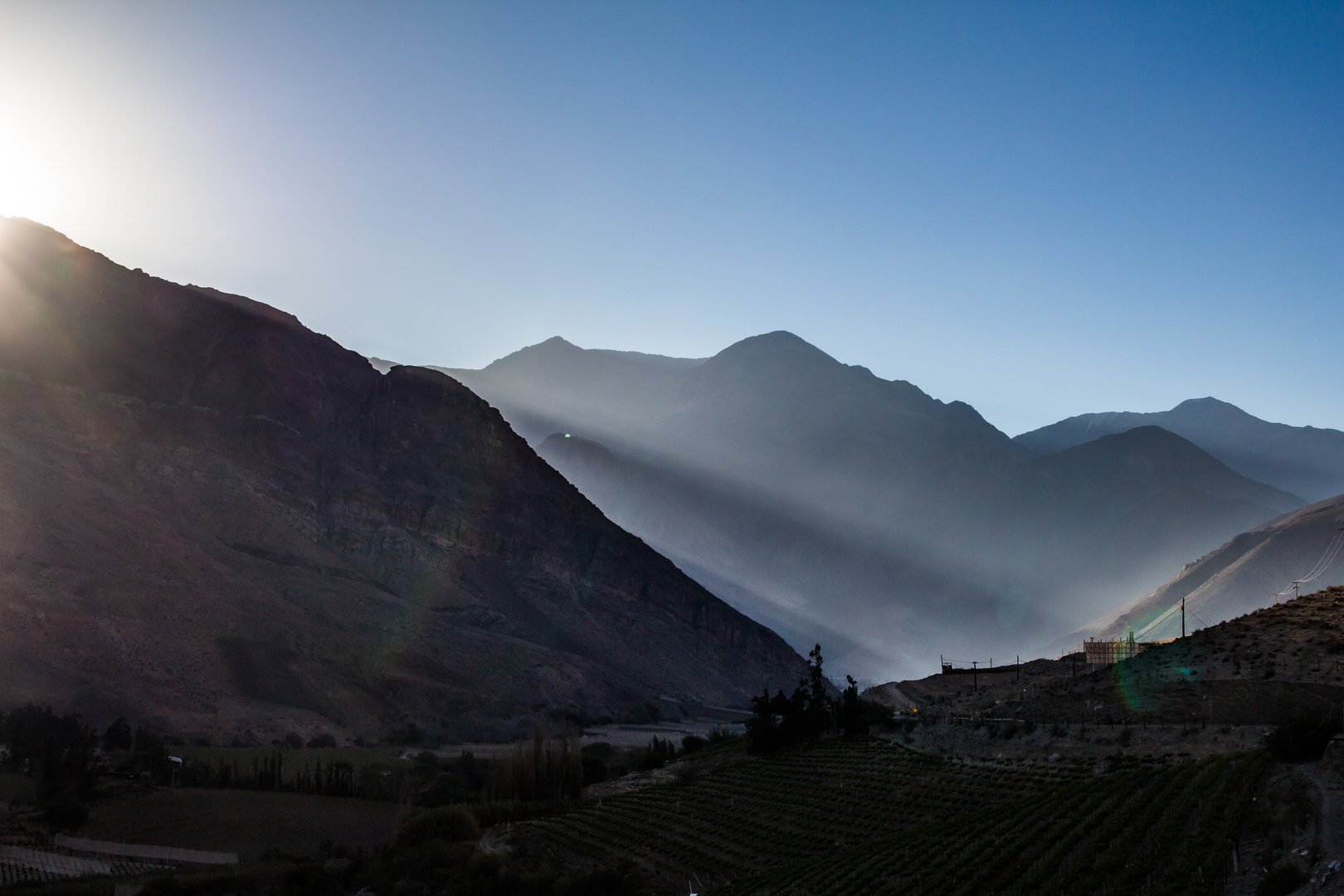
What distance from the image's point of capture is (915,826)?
126 ft

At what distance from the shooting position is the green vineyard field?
24531 mm

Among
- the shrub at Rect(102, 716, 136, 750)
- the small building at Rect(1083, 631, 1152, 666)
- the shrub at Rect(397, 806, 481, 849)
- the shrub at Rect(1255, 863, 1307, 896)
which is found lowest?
the shrub at Rect(397, 806, 481, 849)

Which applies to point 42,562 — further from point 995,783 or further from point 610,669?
point 995,783

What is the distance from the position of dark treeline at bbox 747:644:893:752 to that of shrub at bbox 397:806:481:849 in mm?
20952

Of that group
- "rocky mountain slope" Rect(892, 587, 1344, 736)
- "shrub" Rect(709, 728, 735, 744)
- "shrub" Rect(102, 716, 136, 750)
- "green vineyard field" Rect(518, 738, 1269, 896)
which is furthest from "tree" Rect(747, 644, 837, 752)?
"shrub" Rect(102, 716, 136, 750)

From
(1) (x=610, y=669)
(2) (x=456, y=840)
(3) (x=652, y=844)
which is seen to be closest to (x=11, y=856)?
(2) (x=456, y=840)

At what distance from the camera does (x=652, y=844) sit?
4875 centimetres

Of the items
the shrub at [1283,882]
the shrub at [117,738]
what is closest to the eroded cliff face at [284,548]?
the shrub at [117,738]

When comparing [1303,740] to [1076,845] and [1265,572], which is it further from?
[1265,572]

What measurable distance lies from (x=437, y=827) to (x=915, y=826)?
30.1m

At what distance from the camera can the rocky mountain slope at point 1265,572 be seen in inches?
6398

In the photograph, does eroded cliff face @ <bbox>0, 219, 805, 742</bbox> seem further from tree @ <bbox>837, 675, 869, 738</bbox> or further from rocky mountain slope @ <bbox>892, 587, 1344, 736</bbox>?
rocky mountain slope @ <bbox>892, 587, 1344, 736</bbox>

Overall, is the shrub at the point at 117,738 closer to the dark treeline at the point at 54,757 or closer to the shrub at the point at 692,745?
the dark treeline at the point at 54,757

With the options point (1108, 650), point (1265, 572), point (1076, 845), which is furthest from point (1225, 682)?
point (1265, 572)
